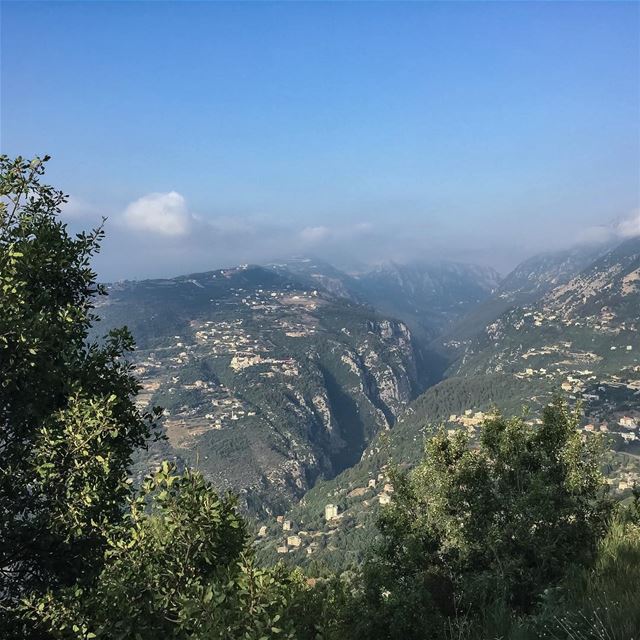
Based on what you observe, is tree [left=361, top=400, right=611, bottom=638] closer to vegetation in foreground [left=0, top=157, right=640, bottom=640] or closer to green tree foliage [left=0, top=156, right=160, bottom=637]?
vegetation in foreground [left=0, top=157, right=640, bottom=640]

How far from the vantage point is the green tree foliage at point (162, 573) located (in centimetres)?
848

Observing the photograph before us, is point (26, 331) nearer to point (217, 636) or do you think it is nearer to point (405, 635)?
point (217, 636)

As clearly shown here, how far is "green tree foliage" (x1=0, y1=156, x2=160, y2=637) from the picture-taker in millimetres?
10461

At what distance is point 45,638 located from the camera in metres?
10.3

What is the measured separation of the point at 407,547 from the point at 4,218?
22.3 metres

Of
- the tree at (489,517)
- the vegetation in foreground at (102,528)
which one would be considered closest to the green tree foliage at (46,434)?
the vegetation in foreground at (102,528)

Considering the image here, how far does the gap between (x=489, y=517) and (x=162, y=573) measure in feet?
70.7

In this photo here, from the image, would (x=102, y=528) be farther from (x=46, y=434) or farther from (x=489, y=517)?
(x=489, y=517)

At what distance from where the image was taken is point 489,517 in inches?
1008

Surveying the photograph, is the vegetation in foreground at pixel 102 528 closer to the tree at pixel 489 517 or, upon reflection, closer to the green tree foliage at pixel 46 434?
the green tree foliage at pixel 46 434

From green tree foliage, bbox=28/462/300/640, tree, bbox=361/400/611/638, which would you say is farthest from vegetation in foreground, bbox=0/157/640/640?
tree, bbox=361/400/611/638

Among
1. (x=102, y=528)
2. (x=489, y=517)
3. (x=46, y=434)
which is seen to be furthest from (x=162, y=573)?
(x=489, y=517)

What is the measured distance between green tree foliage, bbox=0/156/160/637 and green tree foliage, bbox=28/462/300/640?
0.98 metres

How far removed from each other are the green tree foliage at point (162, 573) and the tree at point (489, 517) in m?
11.9
